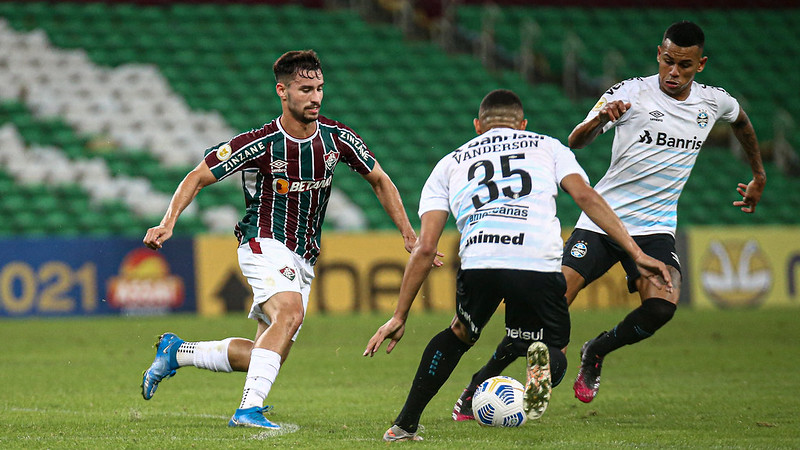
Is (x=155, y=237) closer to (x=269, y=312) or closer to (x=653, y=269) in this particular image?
(x=269, y=312)

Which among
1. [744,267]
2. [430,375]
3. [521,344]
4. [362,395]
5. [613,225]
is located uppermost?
[613,225]

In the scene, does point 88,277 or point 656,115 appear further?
point 88,277

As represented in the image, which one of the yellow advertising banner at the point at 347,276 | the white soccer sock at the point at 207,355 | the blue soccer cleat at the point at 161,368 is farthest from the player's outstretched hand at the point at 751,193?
the yellow advertising banner at the point at 347,276

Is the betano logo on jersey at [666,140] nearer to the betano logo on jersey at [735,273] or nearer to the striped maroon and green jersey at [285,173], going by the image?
the striped maroon and green jersey at [285,173]

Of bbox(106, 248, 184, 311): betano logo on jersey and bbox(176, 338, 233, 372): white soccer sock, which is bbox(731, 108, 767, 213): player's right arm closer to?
bbox(176, 338, 233, 372): white soccer sock

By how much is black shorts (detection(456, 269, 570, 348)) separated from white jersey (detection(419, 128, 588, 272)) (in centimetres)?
5

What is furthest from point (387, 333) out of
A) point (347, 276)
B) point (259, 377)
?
point (347, 276)

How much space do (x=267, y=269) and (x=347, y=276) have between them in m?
9.92

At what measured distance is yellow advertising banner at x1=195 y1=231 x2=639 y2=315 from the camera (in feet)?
51.6

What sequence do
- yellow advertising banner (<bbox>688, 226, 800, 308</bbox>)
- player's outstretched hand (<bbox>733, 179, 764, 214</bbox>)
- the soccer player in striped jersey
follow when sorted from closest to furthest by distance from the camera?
the soccer player in striped jersey, player's outstretched hand (<bbox>733, 179, 764, 214</bbox>), yellow advertising banner (<bbox>688, 226, 800, 308</bbox>)

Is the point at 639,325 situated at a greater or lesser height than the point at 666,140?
lesser

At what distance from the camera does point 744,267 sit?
17.4 metres

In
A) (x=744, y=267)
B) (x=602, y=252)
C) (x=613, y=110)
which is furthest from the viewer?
(x=744, y=267)

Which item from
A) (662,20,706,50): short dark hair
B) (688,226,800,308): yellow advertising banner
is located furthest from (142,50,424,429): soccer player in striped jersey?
(688,226,800,308): yellow advertising banner
